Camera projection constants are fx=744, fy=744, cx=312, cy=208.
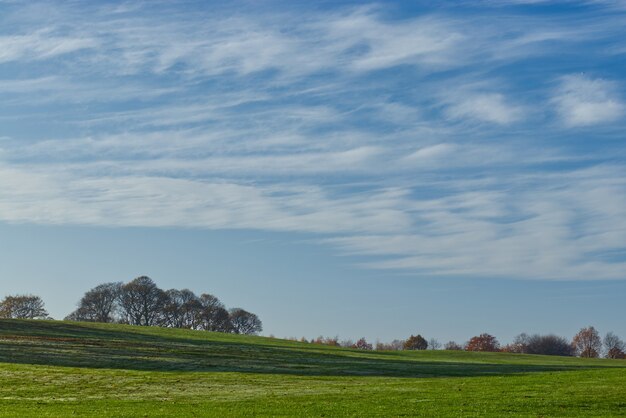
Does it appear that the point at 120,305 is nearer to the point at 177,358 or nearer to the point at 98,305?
the point at 98,305

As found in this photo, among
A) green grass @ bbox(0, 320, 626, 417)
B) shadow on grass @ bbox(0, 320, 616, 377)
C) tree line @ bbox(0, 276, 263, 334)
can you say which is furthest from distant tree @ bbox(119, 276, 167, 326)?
green grass @ bbox(0, 320, 626, 417)

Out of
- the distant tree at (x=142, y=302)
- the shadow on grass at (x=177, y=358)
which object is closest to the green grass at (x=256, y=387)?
the shadow on grass at (x=177, y=358)

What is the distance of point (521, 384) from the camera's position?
49938mm

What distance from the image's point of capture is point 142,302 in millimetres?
182625

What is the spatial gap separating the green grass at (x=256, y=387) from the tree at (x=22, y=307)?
95527mm

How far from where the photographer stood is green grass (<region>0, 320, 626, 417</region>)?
38.1 metres

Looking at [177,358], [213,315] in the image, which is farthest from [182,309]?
[177,358]

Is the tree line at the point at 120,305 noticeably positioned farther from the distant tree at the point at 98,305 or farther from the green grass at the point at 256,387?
the green grass at the point at 256,387

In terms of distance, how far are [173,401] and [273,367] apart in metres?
30.7

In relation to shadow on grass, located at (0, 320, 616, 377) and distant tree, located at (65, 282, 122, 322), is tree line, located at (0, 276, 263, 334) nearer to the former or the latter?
distant tree, located at (65, 282, 122, 322)

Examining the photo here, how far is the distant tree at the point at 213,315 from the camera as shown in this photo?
19438 centimetres

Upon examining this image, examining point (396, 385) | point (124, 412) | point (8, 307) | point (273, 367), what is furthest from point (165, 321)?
point (124, 412)

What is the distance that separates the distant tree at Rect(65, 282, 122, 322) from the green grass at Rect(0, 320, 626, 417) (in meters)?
91.2

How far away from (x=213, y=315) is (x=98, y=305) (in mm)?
29898
